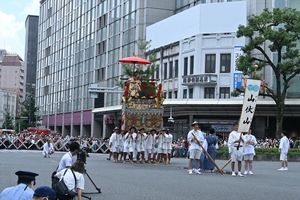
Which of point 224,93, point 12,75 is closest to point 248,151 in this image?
point 224,93

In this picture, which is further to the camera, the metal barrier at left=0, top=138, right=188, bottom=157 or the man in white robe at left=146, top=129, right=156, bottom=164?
the metal barrier at left=0, top=138, right=188, bottom=157

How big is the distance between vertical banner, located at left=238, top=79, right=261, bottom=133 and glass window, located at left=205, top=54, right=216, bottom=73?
33505mm

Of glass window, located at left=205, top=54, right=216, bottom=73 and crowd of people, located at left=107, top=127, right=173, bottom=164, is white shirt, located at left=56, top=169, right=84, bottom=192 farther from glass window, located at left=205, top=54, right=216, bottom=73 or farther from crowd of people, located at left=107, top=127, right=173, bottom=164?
glass window, located at left=205, top=54, right=216, bottom=73

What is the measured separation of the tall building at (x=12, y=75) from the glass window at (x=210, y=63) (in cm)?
11483

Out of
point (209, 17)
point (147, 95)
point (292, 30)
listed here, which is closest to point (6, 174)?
point (147, 95)

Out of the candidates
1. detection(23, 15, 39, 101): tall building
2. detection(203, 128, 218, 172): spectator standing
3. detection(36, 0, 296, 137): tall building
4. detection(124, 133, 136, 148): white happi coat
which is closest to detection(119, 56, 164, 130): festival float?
detection(124, 133, 136, 148): white happi coat

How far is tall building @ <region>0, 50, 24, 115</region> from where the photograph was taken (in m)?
161

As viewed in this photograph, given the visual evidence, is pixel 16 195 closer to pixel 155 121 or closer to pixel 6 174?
pixel 6 174

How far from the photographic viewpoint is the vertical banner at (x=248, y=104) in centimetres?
2003

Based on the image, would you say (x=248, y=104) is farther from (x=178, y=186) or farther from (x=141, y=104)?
(x=141, y=104)

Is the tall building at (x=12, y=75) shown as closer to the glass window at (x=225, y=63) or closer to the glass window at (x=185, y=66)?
the glass window at (x=185, y=66)

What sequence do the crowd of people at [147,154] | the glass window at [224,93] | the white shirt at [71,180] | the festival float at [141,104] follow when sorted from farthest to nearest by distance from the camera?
the glass window at [224,93]
the festival float at [141,104]
the white shirt at [71,180]
the crowd of people at [147,154]

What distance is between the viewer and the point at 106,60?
248ft

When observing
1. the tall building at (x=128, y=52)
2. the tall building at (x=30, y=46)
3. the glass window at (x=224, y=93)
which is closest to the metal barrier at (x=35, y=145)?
the tall building at (x=128, y=52)
